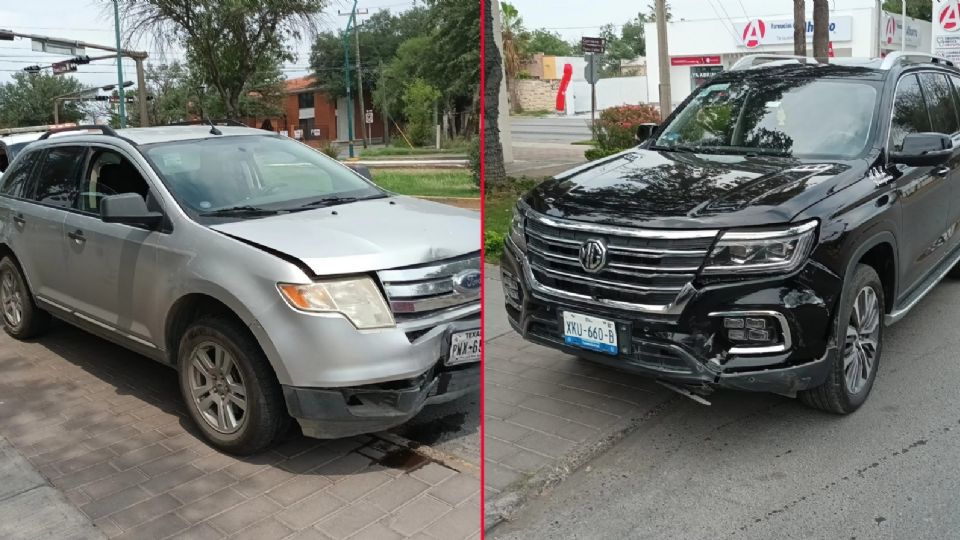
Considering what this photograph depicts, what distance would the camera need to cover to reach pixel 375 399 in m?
3.33

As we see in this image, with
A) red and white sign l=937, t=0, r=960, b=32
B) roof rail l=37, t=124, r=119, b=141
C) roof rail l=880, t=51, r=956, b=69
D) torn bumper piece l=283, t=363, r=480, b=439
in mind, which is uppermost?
red and white sign l=937, t=0, r=960, b=32

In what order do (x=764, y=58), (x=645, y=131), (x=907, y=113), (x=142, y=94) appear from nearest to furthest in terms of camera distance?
(x=645, y=131) < (x=764, y=58) < (x=907, y=113) < (x=142, y=94)

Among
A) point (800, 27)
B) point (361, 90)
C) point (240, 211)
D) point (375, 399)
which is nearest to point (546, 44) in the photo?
point (361, 90)

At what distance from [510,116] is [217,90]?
115 inches

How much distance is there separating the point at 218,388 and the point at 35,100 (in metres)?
3.72

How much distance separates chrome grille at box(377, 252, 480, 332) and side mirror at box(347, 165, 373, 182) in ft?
2.60

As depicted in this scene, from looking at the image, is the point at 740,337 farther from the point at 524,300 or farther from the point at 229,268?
the point at 229,268

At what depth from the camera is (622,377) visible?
3.79m

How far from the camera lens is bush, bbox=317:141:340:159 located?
3747mm

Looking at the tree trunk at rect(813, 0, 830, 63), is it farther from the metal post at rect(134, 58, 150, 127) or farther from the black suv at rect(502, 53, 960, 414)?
the metal post at rect(134, 58, 150, 127)

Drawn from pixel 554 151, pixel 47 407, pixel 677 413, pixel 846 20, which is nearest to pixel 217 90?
pixel 47 407

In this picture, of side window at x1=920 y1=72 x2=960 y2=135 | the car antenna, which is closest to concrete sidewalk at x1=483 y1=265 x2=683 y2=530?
the car antenna

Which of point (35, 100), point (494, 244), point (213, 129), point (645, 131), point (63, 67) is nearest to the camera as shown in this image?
point (494, 244)

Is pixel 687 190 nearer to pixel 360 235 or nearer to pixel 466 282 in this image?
pixel 466 282
